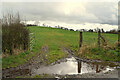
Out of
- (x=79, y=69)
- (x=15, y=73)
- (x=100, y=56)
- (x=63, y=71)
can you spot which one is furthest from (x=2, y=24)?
(x=100, y=56)

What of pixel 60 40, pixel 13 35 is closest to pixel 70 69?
pixel 13 35

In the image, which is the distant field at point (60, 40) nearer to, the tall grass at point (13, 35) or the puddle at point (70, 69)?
the tall grass at point (13, 35)

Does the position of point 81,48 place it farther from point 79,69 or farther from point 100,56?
point 79,69

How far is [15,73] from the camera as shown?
7.79m

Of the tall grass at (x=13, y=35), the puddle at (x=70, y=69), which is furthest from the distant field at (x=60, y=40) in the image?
the puddle at (x=70, y=69)

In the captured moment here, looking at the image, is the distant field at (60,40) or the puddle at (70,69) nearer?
the puddle at (70,69)

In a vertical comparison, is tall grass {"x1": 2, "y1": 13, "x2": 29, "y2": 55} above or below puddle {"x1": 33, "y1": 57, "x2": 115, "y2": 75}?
above

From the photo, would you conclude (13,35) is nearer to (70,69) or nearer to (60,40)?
(70,69)

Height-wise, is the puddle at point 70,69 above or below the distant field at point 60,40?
below

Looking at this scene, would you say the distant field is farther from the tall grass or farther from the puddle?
the puddle

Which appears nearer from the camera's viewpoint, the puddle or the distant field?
the puddle

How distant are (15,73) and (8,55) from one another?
10.00ft

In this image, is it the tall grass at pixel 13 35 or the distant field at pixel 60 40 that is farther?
the distant field at pixel 60 40

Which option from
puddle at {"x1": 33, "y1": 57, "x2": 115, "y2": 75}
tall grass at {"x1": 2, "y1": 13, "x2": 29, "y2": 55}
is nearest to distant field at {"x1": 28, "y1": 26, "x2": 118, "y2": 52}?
tall grass at {"x1": 2, "y1": 13, "x2": 29, "y2": 55}
